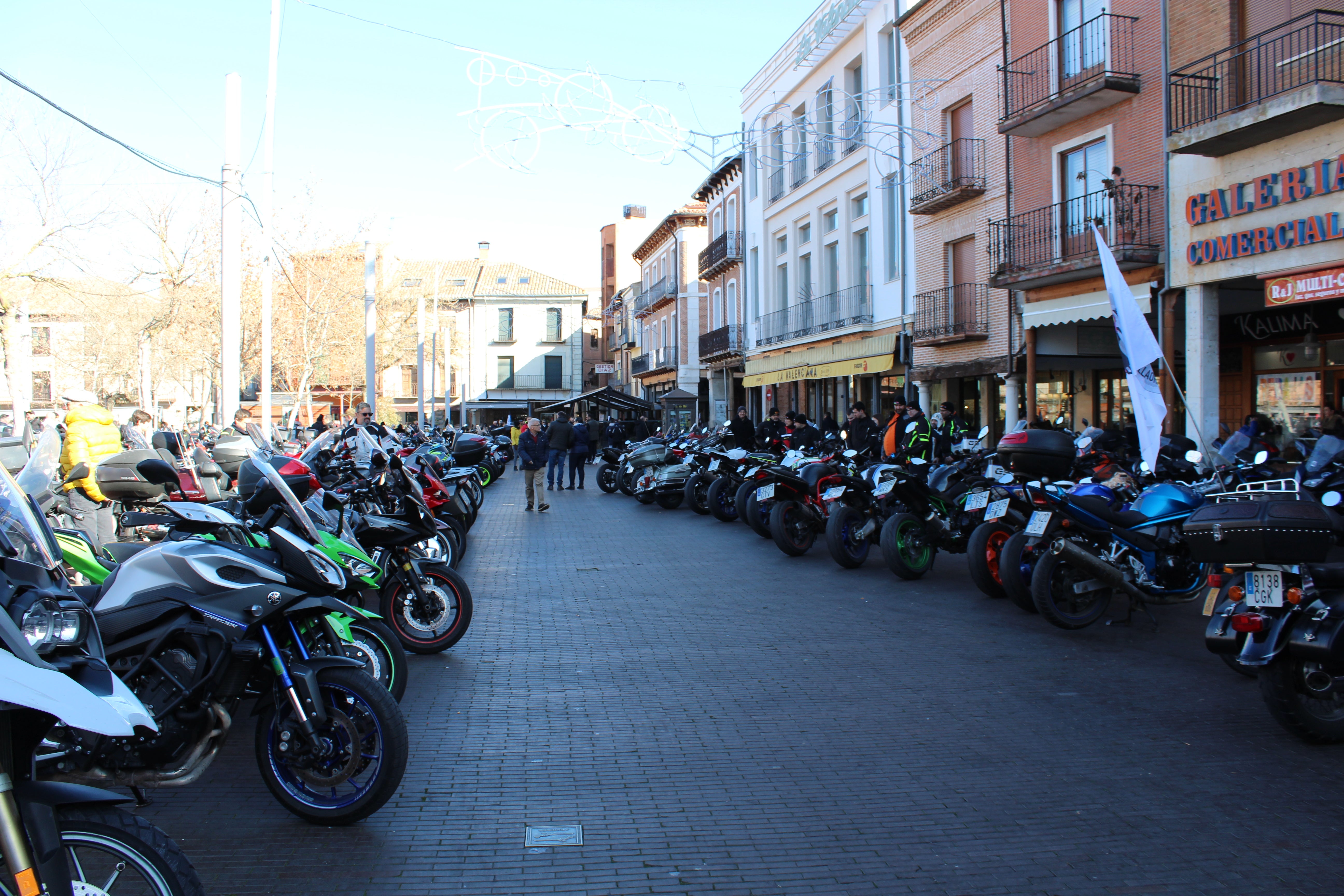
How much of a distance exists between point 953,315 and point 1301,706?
15884 mm

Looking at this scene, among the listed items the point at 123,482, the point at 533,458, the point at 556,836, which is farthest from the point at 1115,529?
the point at 533,458

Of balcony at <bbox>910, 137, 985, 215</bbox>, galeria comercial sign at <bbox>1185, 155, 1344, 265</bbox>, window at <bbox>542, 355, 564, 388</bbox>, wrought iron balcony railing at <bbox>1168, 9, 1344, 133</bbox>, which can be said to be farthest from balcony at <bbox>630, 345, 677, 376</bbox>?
galeria comercial sign at <bbox>1185, 155, 1344, 265</bbox>

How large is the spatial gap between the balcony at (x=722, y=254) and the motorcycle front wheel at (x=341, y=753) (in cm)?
3111

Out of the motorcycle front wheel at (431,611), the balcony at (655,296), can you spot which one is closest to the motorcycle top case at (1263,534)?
the motorcycle front wheel at (431,611)

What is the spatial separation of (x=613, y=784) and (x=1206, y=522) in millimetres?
3038

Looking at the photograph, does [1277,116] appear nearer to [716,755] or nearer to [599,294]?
[716,755]

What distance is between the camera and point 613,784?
4238 mm

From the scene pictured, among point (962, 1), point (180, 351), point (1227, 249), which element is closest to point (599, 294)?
point (180, 351)

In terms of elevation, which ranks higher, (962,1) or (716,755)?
(962,1)

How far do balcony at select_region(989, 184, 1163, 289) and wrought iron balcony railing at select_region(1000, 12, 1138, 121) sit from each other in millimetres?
1680

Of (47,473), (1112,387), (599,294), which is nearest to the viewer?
(47,473)

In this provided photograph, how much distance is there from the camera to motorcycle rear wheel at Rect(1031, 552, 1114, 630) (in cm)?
684

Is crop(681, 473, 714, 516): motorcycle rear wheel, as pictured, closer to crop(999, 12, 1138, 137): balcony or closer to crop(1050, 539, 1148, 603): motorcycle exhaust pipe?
crop(999, 12, 1138, 137): balcony

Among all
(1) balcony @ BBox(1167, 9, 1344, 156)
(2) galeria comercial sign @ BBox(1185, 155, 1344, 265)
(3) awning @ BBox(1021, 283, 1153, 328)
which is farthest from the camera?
(3) awning @ BBox(1021, 283, 1153, 328)
